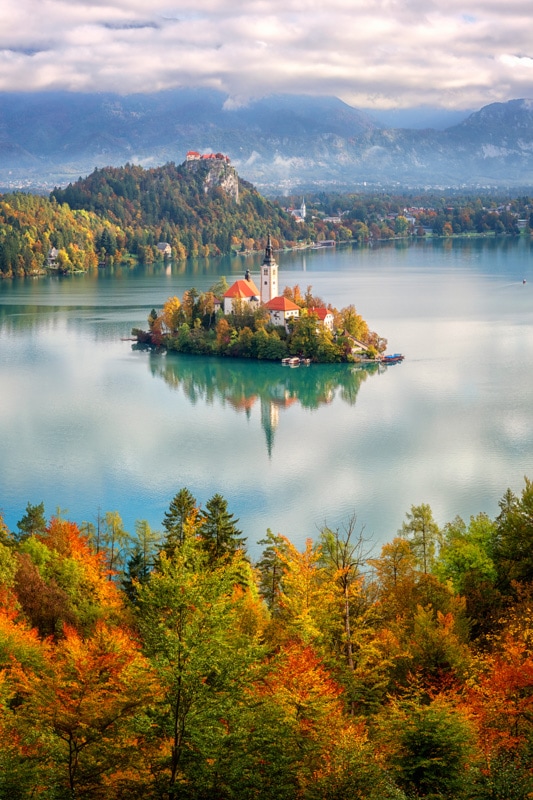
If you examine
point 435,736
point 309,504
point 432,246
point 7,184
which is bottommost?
point 309,504

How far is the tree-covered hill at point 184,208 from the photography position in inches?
Result: 2621

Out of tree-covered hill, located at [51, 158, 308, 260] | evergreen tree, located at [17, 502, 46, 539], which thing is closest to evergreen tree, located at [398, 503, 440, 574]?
evergreen tree, located at [17, 502, 46, 539]

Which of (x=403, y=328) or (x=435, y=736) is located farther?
(x=403, y=328)

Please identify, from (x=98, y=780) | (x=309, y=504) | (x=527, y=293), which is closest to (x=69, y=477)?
(x=309, y=504)

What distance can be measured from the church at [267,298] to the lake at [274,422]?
2.02m

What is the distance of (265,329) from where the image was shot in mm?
28375

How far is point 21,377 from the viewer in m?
25.9

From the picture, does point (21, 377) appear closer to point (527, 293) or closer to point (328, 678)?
point (328, 678)

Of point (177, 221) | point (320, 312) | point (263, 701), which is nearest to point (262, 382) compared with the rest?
point (320, 312)

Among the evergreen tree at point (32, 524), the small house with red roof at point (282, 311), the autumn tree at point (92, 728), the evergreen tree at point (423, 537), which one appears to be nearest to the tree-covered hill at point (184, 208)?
the small house with red roof at point (282, 311)

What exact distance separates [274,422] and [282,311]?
783 centimetres

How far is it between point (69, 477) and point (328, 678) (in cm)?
1057

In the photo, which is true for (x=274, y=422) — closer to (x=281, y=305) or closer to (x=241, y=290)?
(x=281, y=305)

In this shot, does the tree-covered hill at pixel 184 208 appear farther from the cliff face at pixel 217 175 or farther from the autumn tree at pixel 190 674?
the autumn tree at pixel 190 674
